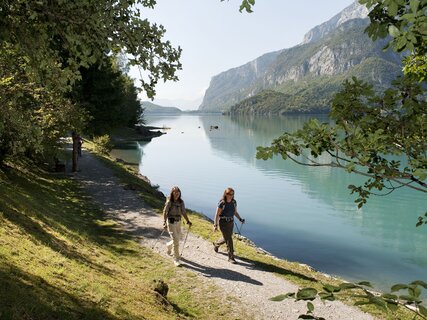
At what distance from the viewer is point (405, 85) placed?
4.68 meters

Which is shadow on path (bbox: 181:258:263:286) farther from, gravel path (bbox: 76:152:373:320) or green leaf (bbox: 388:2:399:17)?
green leaf (bbox: 388:2:399:17)

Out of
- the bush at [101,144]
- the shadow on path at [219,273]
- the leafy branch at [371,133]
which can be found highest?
the leafy branch at [371,133]

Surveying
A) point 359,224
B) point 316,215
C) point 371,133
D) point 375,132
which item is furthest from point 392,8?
point 316,215

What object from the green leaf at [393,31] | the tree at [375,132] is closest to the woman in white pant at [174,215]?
the tree at [375,132]

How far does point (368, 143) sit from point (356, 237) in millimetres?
26978

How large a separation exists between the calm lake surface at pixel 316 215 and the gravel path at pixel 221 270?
835 cm

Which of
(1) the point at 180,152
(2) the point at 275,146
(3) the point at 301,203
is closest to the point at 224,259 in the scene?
(2) the point at 275,146

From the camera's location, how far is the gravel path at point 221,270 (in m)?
11.8

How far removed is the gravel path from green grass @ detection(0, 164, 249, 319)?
0.73 metres

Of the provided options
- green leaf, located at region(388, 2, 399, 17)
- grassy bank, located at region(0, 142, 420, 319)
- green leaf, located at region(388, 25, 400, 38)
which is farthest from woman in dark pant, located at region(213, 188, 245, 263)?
green leaf, located at region(388, 2, 399, 17)

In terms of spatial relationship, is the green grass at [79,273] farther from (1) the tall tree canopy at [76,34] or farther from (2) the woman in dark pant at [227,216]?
(1) the tall tree canopy at [76,34]

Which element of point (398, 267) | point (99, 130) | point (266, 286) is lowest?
point (398, 267)

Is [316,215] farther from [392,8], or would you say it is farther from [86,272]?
[392,8]

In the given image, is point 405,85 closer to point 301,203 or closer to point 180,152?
point 301,203
